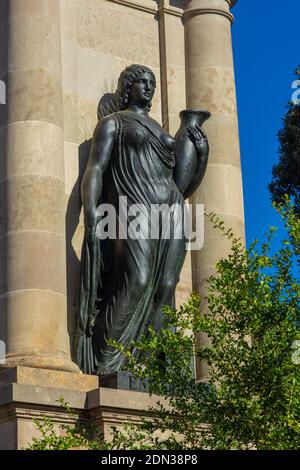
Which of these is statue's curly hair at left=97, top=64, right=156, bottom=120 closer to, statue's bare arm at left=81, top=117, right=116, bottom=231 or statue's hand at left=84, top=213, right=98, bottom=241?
statue's bare arm at left=81, top=117, right=116, bottom=231

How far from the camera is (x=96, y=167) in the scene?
1764 cm

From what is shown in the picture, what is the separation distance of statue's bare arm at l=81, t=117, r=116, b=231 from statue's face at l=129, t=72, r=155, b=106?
2.04 feet

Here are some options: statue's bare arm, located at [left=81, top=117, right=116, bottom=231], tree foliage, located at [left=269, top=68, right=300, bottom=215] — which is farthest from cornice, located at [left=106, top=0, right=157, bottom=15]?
tree foliage, located at [left=269, top=68, right=300, bottom=215]

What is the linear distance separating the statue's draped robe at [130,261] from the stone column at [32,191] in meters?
0.43

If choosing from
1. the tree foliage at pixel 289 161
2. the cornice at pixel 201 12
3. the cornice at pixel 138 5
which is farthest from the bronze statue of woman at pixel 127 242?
the tree foliage at pixel 289 161

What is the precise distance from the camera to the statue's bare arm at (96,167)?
1739cm

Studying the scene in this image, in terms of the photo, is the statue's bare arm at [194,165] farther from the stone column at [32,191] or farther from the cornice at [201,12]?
the cornice at [201,12]

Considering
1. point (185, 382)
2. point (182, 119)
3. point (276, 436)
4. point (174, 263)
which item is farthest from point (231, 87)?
point (276, 436)

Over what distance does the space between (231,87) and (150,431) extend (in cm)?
788

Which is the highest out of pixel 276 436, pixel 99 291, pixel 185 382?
pixel 99 291

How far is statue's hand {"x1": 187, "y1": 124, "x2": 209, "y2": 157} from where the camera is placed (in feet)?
61.2

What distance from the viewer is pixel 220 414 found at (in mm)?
13727

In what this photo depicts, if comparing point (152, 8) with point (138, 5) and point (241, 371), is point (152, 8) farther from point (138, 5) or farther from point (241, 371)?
point (241, 371)

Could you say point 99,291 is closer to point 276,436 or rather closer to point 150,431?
point 150,431
